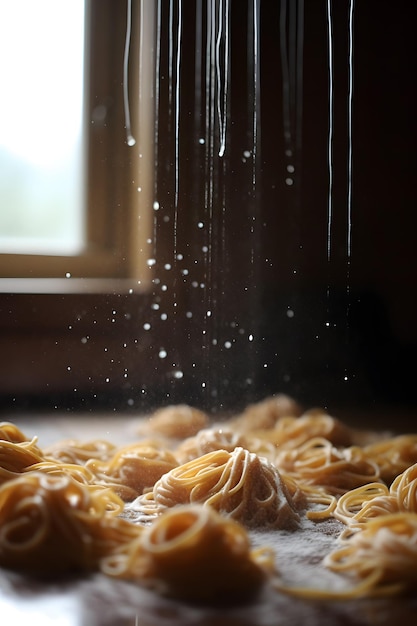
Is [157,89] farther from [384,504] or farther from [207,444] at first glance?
[384,504]

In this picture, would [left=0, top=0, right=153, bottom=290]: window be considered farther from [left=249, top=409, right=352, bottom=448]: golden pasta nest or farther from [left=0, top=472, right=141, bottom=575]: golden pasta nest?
[left=0, top=472, right=141, bottom=575]: golden pasta nest

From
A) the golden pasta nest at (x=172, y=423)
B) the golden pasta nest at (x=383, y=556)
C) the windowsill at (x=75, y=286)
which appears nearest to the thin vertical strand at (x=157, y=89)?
the windowsill at (x=75, y=286)

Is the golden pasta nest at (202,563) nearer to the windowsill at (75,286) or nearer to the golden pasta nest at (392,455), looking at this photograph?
the golden pasta nest at (392,455)

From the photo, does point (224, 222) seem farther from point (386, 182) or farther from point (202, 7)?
point (386, 182)

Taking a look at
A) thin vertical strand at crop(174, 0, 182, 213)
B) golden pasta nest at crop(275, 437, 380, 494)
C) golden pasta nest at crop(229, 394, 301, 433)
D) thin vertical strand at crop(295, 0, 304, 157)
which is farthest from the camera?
thin vertical strand at crop(295, 0, 304, 157)

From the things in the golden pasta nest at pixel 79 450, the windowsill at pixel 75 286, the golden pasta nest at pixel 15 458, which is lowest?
the golden pasta nest at pixel 79 450

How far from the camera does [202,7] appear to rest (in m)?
2.29

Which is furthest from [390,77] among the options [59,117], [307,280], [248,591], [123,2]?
[248,591]

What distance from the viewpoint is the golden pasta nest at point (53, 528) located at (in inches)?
45.2

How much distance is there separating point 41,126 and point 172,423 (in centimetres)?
121

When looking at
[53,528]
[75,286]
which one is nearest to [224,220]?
[75,286]

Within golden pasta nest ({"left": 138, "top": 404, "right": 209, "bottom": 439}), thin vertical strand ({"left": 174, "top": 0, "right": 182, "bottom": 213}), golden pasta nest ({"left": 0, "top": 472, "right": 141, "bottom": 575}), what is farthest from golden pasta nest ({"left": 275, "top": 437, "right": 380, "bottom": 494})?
thin vertical strand ({"left": 174, "top": 0, "right": 182, "bottom": 213})

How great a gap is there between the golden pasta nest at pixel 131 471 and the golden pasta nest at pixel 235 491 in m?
0.11

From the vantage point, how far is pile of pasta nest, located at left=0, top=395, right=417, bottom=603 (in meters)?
1.08
